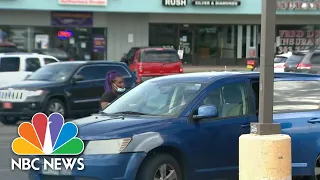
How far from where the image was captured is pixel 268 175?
6.16 metres

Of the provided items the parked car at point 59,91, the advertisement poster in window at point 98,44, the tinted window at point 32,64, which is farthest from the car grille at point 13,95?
the advertisement poster in window at point 98,44

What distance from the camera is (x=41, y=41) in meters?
36.2

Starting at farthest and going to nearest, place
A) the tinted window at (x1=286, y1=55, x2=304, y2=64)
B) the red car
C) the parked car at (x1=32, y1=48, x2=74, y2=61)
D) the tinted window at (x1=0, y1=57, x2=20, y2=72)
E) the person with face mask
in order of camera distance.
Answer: the parked car at (x1=32, y1=48, x2=74, y2=61) → the red car → the tinted window at (x1=286, y1=55, x2=304, y2=64) → the tinted window at (x1=0, y1=57, x2=20, y2=72) → the person with face mask

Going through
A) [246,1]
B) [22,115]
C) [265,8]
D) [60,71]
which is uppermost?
[246,1]

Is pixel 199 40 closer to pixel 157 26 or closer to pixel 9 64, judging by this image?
pixel 157 26

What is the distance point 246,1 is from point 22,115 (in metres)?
23.9

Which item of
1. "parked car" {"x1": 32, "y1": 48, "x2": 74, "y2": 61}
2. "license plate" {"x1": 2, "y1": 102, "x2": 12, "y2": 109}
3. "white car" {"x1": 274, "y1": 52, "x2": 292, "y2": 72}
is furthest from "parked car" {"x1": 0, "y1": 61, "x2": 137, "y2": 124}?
"parked car" {"x1": 32, "y1": 48, "x2": 74, "y2": 61}

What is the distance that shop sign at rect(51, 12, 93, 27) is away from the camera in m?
36.0

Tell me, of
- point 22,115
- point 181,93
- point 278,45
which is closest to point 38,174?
point 181,93

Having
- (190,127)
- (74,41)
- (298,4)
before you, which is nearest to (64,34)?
(74,41)

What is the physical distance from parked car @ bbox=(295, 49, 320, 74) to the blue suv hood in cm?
1482

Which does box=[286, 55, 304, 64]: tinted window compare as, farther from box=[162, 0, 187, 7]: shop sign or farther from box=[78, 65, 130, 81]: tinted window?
box=[162, 0, 187, 7]: shop sign

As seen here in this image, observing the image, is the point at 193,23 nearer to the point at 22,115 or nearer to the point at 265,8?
the point at 22,115

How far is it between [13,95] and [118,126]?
31.5ft
